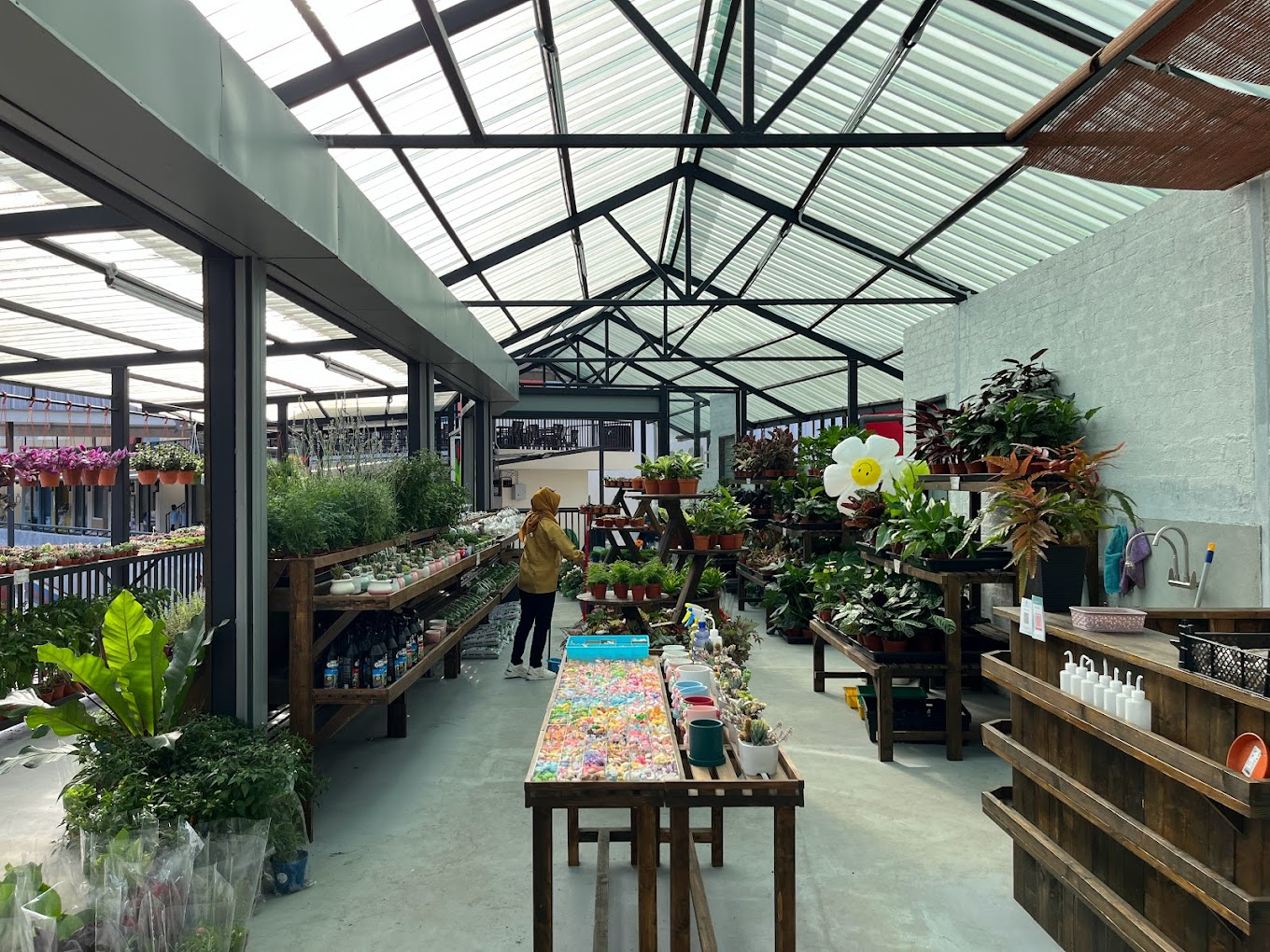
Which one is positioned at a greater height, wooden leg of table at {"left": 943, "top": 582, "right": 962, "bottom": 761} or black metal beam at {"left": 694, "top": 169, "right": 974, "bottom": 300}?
black metal beam at {"left": 694, "top": 169, "right": 974, "bottom": 300}

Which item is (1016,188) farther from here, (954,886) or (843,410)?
(843,410)

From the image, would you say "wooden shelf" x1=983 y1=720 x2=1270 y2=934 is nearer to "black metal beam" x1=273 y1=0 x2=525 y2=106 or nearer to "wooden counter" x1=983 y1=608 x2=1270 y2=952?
"wooden counter" x1=983 y1=608 x2=1270 y2=952

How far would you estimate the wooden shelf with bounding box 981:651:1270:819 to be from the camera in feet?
6.46

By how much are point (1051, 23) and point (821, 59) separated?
1.63m

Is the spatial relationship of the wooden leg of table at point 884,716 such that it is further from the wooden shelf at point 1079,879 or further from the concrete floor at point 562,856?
the wooden shelf at point 1079,879

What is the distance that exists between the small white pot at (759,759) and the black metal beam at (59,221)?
3.16 metres

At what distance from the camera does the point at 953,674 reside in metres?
5.16

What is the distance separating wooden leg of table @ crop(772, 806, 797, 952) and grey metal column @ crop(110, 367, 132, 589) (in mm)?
6195

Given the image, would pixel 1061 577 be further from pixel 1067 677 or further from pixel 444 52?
pixel 444 52

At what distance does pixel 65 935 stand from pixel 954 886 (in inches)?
125

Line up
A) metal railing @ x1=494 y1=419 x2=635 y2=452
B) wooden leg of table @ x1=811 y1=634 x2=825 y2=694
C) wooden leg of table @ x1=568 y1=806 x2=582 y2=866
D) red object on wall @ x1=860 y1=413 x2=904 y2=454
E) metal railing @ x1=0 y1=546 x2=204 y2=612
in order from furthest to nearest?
metal railing @ x1=494 y1=419 x2=635 y2=452 → red object on wall @ x1=860 y1=413 x2=904 y2=454 → wooden leg of table @ x1=811 y1=634 x2=825 y2=694 → metal railing @ x1=0 y1=546 x2=204 y2=612 → wooden leg of table @ x1=568 y1=806 x2=582 y2=866

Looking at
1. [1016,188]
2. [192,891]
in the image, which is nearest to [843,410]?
[1016,188]

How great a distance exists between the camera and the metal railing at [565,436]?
23859 mm

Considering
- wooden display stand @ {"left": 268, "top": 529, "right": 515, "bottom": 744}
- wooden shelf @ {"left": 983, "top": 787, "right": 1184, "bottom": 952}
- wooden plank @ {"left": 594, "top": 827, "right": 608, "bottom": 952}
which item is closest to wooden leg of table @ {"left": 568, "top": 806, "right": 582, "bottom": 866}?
wooden plank @ {"left": 594, "top": 827, "right": 608, "bottom": 952}
